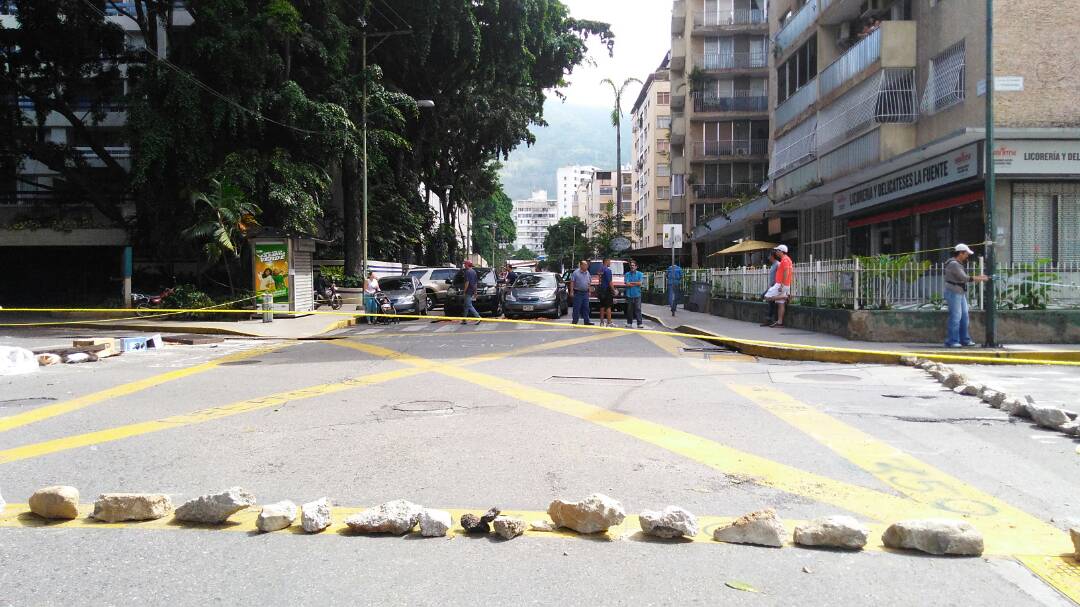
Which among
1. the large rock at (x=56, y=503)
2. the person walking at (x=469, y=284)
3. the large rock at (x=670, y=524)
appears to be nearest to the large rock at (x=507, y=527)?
the large rock at (x=670, y=524)

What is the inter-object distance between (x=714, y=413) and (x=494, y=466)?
2.97 m

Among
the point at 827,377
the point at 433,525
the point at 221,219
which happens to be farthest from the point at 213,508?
the point at 221,219

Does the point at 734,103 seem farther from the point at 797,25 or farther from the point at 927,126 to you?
the point at 927,126

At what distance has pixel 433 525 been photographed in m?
4.05

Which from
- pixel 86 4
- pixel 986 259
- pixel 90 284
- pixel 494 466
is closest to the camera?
pixel 494 466

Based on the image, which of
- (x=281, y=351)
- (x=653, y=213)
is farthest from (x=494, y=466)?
(x=653, y=213)

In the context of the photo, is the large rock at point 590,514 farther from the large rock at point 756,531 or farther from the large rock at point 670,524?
the large rock at point 756,531

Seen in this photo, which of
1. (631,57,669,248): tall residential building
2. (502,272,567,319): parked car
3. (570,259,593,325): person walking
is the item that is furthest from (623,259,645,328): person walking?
(631,57,669,248): tall residential building

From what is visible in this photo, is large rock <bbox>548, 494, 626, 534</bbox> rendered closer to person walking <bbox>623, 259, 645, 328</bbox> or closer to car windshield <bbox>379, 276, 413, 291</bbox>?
person walking <bbox>623, 259, 645, 328</bbox>

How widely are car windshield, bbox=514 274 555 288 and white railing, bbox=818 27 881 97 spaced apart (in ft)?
34.2

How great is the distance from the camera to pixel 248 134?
25734 mm

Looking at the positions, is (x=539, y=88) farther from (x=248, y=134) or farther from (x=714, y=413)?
(x=714, y=413)

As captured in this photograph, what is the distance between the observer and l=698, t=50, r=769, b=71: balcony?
5038 cm

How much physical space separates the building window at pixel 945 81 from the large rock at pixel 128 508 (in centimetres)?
1930
